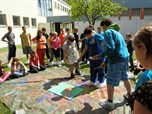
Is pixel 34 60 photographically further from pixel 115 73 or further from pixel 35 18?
pixel 35 18

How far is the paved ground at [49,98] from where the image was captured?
384 centimetres

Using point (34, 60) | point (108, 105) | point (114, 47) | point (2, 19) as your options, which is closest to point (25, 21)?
point (2, 19)

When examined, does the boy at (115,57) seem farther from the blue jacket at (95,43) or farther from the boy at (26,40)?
the boy at (26,40)

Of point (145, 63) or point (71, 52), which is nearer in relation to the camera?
point (145, 63)

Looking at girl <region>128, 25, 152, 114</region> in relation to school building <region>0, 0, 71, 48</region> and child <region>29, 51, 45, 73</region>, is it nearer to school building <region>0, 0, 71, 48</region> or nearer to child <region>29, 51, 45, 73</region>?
child <region>29, 51, 45, 73</region>

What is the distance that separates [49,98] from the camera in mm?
4438

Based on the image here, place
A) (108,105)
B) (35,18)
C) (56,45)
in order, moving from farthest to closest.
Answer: (35,18) → (56,45) → (108,105)

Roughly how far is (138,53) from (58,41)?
23.2 feet

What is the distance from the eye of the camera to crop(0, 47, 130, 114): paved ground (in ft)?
12.6

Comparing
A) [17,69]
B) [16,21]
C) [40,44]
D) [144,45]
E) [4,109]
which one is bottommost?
[4,109]

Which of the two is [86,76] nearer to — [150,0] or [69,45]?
[69,45]

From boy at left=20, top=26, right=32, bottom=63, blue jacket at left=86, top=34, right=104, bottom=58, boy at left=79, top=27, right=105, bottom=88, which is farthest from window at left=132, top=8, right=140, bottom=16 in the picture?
blue jacket at left=86, top=34, right=104, bottom=58

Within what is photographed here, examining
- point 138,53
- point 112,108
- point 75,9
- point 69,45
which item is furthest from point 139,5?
point 138,53

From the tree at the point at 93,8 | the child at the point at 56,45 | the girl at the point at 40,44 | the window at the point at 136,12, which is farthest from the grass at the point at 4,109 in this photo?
the window at the point at 136,12
